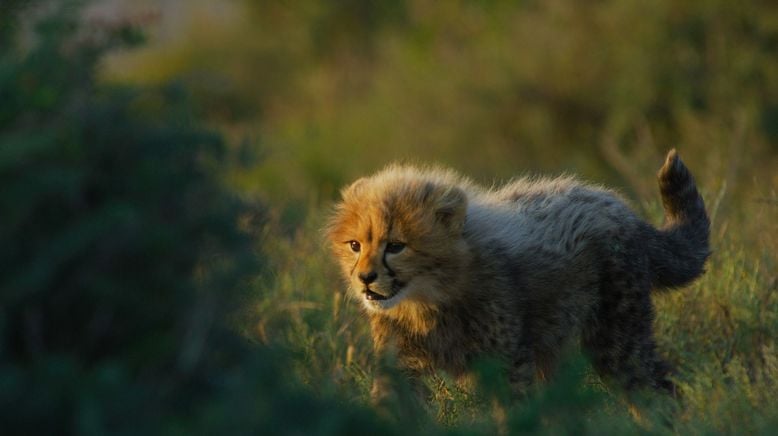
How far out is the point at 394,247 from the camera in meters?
5.34

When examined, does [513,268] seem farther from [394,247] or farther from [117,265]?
[117,265]

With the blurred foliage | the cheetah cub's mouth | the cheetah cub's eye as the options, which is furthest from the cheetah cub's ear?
the blurred foliage

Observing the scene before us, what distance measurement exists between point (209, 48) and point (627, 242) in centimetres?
1700

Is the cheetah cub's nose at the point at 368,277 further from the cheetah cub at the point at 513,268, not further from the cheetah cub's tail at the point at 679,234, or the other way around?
the cheetah cub's tail at the point at 679,234

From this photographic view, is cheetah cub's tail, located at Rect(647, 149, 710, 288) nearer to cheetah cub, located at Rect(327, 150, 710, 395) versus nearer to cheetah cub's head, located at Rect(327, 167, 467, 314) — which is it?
cheetah cub, located at Rect(327, 150, 710, 395)

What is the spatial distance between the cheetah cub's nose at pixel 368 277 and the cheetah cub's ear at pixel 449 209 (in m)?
0.41

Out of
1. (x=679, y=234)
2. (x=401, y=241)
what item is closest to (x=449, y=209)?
(x=401, y=241)

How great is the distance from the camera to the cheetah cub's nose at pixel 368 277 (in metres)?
5.21

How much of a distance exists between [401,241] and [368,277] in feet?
0.72

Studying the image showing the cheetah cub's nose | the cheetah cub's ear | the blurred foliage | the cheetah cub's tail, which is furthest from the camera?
the blurred foliage

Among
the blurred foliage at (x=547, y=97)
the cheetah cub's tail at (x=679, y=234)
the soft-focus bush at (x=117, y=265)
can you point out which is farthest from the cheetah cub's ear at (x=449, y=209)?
the blurred foliage at (x=547, y=97)

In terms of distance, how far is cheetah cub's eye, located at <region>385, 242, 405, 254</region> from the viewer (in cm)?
532

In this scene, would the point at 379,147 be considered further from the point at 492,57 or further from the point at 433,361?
the point at 433,361

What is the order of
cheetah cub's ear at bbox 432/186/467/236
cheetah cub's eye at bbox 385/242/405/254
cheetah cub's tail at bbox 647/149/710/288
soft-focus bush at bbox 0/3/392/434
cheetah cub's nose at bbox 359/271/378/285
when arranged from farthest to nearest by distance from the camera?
cheetah cub's tail at bbox 647/149/710/288 → cheetah cub's ear at bbox 432/186/467/236 → cheetah cub's eye at bbox 385/242/405/254 → cheetah cub's nose at bbox 359/271/378/285 → soft-focus bush at bbox 0/3/392/434
